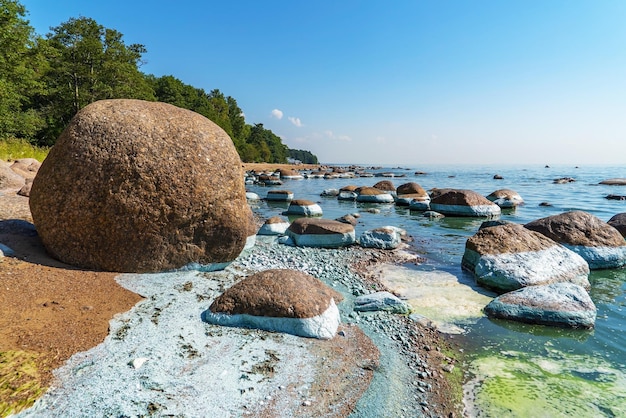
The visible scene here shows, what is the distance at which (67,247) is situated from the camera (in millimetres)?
6934

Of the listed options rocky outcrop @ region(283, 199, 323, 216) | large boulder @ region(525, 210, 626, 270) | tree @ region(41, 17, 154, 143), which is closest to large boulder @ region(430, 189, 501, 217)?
rocky outcrop @ region(283, 199, 323, 216)

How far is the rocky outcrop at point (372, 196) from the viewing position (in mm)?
28969

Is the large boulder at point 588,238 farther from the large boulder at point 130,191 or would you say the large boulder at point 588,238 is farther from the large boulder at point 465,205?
the large boulder at point 130,191

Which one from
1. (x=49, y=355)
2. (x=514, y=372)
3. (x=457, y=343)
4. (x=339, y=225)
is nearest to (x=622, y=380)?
(x=514, y=372)

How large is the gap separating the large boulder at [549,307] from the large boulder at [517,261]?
1094mm

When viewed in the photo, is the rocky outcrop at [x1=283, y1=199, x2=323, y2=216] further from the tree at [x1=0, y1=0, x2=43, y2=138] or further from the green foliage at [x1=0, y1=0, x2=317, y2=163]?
the green foliage at [x1=0, y1=0, x2=317, y2=163]

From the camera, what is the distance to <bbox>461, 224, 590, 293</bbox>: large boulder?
8.76m

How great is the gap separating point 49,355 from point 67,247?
3.27 meters

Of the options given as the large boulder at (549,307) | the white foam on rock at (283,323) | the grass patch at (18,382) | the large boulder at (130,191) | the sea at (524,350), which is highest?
the large boulder at (130,191)

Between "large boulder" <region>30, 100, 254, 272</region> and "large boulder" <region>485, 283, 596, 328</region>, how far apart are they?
6191mm

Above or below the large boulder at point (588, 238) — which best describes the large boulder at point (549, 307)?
below

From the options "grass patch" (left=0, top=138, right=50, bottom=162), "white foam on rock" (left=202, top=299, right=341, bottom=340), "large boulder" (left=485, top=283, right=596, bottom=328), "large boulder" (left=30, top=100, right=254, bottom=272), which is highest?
"grass patch" (left=0, top=138, right=50, bottom=162)

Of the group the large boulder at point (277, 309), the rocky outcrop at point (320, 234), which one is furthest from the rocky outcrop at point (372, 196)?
the large boulder at point (277, 309)

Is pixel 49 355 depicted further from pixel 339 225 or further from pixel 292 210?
pixel 292 210
